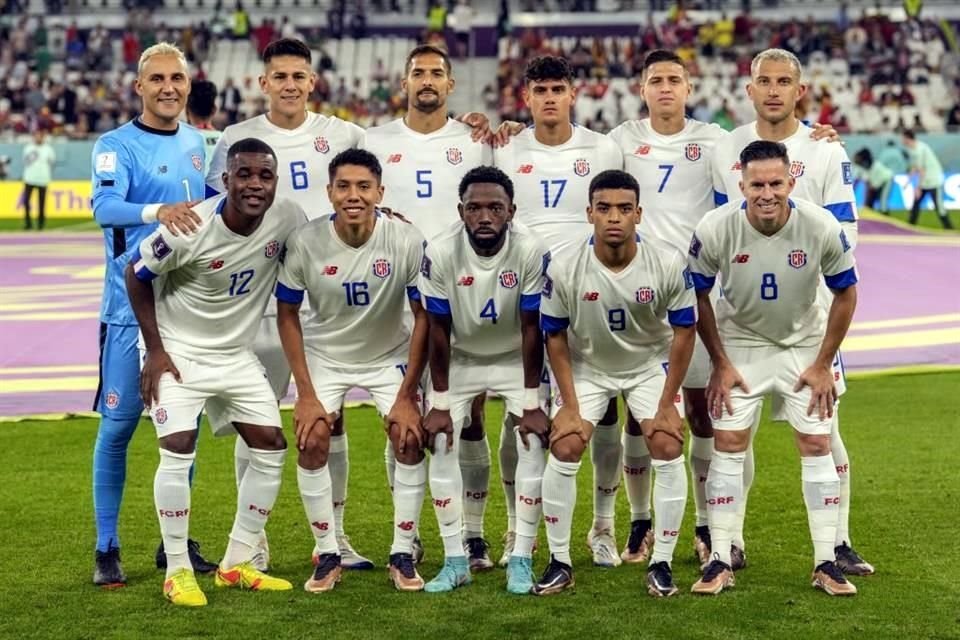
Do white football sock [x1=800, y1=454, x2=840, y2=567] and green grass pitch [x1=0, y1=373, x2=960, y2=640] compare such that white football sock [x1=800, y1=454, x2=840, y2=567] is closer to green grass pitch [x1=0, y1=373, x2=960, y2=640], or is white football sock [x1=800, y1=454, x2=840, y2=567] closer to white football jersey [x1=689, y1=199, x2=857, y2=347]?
green grass pitch [x1=0, y1=373, x2=960, y2=640]

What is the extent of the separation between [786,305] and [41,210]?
75.5 ft

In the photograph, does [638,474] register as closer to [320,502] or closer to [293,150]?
[320,502]

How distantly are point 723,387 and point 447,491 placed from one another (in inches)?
55.1

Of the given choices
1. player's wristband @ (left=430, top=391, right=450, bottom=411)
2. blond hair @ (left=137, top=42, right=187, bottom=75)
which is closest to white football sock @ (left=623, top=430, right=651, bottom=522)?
player's wristband @ (left=430, top=391, right=450, bottom=411)

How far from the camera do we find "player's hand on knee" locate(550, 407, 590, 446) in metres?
6.83

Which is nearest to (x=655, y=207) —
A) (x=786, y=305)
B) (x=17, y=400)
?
(x=786, y=305)

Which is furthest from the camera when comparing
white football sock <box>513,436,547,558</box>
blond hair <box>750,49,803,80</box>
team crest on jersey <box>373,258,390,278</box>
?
blond hair <box>750,49,803,80</box>

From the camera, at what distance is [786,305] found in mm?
6859

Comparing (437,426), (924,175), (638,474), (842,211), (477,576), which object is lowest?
(477,576)

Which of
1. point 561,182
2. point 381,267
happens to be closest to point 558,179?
point 561,182

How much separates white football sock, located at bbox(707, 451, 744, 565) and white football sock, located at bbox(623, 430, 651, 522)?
74 cm

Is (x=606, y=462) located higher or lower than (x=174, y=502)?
higher

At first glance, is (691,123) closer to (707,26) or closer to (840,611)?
(840,611)

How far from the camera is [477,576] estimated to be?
284 inches
